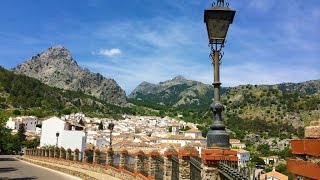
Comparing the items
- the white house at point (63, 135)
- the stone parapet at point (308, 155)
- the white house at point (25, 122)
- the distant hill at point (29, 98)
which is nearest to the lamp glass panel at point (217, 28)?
the stone parapet at point (308, 155)

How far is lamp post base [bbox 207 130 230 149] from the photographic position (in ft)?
20.5

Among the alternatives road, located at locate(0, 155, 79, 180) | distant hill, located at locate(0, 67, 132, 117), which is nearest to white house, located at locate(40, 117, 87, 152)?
road, located at locate(0, 155, 79, 180)

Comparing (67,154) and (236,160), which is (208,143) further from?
(67,154)

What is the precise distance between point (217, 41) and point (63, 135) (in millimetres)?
63417

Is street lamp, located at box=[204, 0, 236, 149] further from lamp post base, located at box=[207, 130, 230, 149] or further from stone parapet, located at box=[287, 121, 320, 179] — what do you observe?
stone parapet, located at box=[287, 121, 320, 179]

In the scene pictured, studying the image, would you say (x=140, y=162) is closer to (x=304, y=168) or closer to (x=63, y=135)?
(x=304, y=168)

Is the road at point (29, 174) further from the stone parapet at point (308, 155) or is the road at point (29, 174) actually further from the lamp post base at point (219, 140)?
the stone parapet at point (308, 155)

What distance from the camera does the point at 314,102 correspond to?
16250 centimetres

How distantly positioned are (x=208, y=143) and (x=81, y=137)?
59881 millimetres

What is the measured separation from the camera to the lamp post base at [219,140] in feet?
20.5

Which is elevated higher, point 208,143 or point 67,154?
point 208,143

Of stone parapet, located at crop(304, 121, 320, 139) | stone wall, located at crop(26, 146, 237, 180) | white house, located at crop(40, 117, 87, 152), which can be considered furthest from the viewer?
white house, located at crop(40, 117, 87, 152)

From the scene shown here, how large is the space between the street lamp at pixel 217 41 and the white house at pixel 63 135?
5815 cm

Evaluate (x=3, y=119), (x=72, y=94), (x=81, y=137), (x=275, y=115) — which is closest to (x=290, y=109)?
(x=275, y=115)
